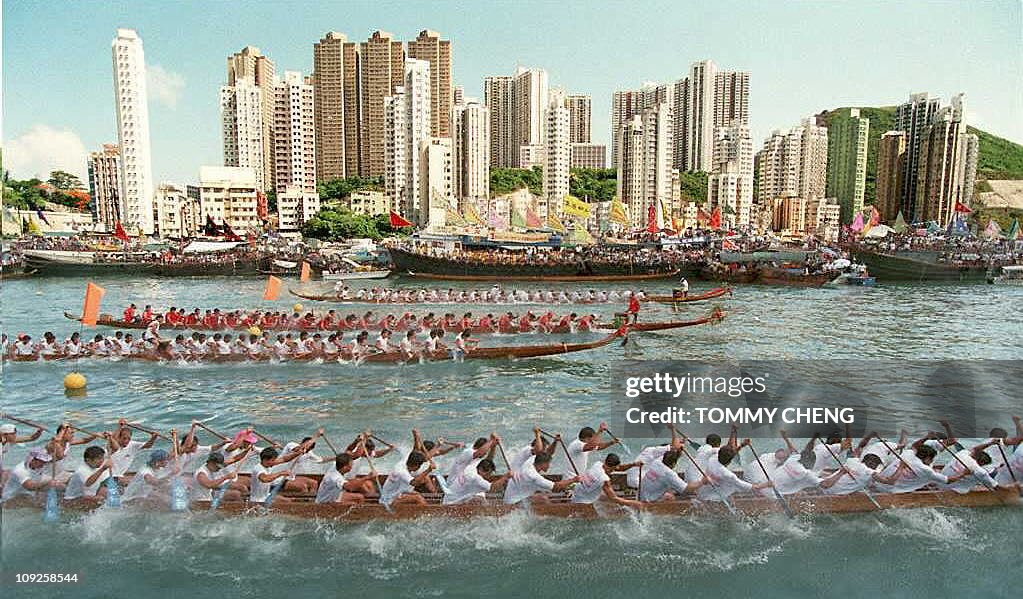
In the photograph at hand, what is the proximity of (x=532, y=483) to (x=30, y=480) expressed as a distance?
6895mm

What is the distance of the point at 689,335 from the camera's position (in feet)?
79.5

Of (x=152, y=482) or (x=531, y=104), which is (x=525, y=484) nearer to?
(x=152, y=482)

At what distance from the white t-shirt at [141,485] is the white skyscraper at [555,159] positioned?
100 m

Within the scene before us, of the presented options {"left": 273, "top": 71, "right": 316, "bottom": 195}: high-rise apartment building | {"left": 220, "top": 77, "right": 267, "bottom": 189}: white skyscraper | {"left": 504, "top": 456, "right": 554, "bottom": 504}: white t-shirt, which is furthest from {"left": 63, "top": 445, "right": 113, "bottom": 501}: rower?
{"left": 220, "top": 77, "right": 267, "bottom": 189}: white skyscraper

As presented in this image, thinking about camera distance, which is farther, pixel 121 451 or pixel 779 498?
pixel 121 451

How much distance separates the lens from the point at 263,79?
133 m

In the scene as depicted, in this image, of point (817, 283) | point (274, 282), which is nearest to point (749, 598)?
point (274, 282)

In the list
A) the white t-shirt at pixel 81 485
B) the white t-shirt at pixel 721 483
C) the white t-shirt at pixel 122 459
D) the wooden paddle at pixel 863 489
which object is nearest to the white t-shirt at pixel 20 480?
the white t-shirt at pixel 81 485

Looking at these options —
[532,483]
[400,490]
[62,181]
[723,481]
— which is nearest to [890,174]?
[723,481]

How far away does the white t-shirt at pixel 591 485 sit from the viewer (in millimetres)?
8680

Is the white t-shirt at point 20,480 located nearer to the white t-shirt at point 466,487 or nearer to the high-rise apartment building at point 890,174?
the white t-shirt at point 466,487

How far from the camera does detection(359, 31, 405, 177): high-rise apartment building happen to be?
421 ft

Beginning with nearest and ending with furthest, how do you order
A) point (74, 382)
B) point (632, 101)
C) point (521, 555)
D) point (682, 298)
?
point (521, 555), point (74, 382), point (682, 298), point (632, 101)

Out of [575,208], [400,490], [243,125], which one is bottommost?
[400,490]
